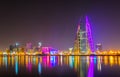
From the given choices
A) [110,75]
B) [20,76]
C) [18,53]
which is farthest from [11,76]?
[18,53]

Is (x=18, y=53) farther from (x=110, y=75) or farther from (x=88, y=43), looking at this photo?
(x=110, y=75)

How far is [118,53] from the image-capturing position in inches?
6909

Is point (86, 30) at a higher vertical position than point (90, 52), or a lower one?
higher

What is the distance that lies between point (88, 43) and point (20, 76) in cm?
9723

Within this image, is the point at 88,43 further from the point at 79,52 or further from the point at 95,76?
the point at 95,76

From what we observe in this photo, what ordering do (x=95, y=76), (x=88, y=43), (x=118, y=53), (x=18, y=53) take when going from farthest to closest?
(x=18, y=53), (x=118, y=53), (x=88, y=43), (x=95, y=76)

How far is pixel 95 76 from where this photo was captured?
151ft

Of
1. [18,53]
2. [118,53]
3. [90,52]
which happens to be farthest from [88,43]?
[18,53]

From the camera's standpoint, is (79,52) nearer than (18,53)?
Yes

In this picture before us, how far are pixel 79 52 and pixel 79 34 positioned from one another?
8719 millimetres

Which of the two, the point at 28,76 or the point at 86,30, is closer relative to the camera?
the point at 28,76

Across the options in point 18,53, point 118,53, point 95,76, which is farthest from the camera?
point 18,53

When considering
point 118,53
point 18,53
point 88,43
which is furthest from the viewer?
point 18,53

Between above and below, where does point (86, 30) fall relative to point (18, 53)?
above
